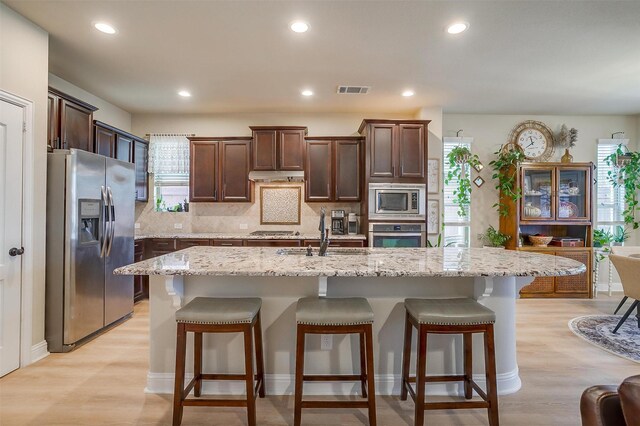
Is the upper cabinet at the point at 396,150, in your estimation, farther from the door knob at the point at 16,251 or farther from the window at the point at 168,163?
the door knob at the point at 16,251

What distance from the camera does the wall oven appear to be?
14.2 feet

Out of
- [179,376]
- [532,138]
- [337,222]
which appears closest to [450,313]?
[179,376]

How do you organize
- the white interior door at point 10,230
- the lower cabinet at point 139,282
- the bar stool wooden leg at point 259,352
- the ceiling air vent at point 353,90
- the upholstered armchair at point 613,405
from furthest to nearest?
1. the lower cabinet at point 139,282
2. the ceiling air vent at point 353,90
3. the white interior door at point 10,230
4. the bar stool wooden leg at point 259,352
5. the upholstered armchair at point 613,405

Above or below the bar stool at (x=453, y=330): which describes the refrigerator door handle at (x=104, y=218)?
above

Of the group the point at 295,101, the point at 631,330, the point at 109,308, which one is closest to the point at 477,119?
the point at 295,101

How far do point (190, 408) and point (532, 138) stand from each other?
5.76m

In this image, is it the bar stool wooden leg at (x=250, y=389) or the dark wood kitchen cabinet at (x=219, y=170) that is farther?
the dark wood kitchen cabinet at (x=219, y=170)

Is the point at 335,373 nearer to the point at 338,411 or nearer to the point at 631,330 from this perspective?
the point at 338,411

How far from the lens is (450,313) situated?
181cm

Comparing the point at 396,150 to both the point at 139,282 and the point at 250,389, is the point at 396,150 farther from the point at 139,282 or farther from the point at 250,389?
the point at 139,282

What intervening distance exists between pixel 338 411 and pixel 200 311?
110cm

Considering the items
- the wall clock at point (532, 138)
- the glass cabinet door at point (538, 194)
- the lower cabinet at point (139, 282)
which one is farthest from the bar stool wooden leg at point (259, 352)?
the wall clock at point (532, 138)

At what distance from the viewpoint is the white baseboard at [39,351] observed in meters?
2.66

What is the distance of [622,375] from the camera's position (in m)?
2.53
